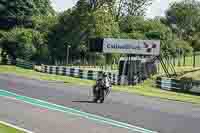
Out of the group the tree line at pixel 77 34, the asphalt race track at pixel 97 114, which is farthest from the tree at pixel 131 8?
the asphalt race track at pixel 97 114

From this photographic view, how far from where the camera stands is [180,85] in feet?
137

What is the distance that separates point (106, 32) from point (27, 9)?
41.8m

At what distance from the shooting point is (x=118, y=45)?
4775cm

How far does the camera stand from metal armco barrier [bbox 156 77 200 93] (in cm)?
4051

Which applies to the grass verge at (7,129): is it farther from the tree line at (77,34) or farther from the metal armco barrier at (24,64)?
the tree line at (77,34)

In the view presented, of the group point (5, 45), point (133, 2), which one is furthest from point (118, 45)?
point (133, 2)

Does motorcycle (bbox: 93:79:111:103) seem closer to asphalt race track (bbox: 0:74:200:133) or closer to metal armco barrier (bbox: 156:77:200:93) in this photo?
asphalt race track (bbox: 0:74:200:133)

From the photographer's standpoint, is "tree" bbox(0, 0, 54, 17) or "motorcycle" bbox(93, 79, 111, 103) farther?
"tree" bbox(0, 0, 54, 17)

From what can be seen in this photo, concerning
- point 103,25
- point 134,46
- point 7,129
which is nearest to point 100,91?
point 7,129

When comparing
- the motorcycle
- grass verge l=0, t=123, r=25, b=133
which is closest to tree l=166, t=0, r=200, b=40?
the motorcycle

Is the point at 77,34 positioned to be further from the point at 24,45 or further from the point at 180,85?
the point at 180,85

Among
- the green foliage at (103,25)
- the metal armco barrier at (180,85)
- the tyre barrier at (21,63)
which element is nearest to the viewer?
the metal armco barrier at (180,85)

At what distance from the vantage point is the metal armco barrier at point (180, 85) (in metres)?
40.5

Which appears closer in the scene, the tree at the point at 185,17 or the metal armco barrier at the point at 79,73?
the metal armco barrier at the point at 79,73
